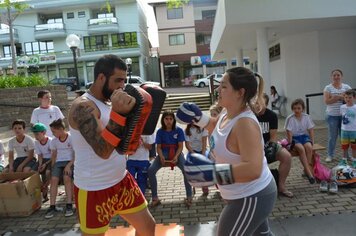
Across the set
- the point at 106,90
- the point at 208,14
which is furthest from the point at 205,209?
the point at 208,14

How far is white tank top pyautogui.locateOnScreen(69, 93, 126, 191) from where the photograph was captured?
2.36 metres

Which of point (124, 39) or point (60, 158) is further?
point (124, 39)

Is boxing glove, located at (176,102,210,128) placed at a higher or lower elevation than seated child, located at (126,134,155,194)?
higher

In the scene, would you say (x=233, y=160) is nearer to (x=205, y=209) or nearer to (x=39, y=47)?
(x=205, y=209)

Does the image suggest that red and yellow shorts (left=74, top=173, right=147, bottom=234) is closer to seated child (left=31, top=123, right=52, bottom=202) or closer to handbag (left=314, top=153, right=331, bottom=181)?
seated child (left=31, top=123, right=52, bottom=202)

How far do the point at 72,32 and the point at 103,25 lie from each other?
3694 mm

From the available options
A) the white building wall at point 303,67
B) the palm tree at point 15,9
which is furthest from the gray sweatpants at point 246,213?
the palm tree at point 15,9

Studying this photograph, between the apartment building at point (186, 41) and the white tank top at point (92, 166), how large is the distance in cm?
3282

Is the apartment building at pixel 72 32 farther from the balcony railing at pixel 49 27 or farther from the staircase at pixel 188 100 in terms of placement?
the staircase at pixel 188 100

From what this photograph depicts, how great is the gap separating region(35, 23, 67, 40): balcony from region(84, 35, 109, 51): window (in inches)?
94.7

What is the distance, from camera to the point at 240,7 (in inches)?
303

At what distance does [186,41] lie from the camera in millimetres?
35156

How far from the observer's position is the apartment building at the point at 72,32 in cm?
3319

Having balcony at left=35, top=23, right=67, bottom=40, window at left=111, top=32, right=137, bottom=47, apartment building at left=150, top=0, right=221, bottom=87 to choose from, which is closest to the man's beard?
window at left=111, top=32, right=137, bottom=47
